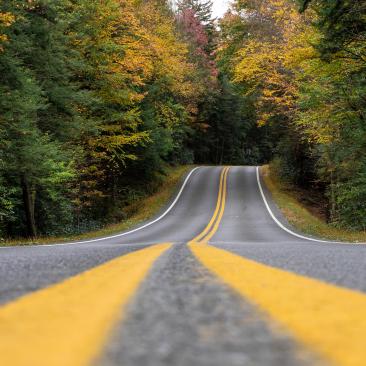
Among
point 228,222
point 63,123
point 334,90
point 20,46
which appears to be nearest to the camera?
point 20,46

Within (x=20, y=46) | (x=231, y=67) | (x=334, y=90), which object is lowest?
(x=334, y=90)

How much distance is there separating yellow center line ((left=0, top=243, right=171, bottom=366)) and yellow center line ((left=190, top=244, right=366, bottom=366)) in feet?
1.61

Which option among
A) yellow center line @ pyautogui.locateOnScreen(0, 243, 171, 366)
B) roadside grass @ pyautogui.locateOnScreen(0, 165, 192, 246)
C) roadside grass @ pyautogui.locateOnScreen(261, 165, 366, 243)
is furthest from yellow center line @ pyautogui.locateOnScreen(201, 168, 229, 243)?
yellow center line @ pyautogui.locateOnScreen(0, 243, 171, 366)

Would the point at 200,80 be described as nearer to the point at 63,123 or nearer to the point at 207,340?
the point at 63,123

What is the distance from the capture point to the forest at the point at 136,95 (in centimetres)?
1496

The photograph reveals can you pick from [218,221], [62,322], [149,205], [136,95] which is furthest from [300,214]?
[62,322]

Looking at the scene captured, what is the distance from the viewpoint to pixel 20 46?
14.8 metres

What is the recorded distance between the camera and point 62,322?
4.38 ft

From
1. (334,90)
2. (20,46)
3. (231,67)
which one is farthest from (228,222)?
(231,67)

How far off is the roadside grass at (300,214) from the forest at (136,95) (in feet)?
3.78

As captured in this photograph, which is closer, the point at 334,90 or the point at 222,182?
the point at 334,90

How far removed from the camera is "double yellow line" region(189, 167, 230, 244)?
15.7m

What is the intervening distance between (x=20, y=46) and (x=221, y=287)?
1468 cm

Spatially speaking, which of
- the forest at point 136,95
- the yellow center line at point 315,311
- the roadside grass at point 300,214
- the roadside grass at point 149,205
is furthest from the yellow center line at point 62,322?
the roadside grass at point 149,205
